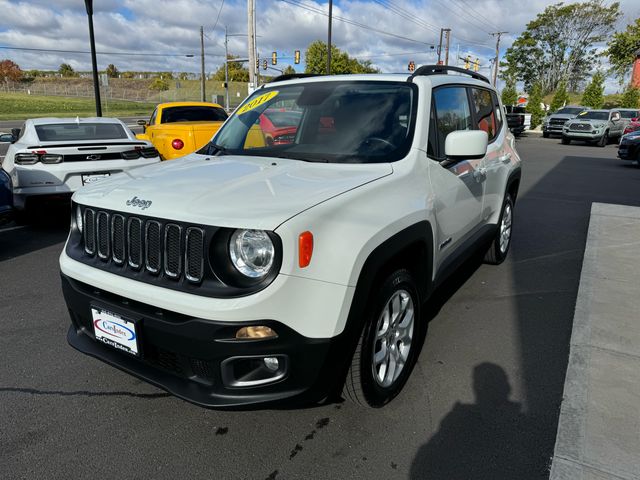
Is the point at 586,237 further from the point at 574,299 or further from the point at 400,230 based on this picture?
the point at 400,230

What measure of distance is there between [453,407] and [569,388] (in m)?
0.72

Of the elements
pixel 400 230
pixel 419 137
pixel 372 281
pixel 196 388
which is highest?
pixel 419 137

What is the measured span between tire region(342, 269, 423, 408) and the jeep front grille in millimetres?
893

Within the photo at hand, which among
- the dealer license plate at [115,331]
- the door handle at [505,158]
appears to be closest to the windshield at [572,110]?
the door handle at [505,158]

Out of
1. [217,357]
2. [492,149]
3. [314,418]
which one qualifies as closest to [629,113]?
[492,149]

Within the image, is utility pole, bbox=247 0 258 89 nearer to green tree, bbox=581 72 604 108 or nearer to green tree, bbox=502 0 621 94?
green tree, bbox=581 72 604 108

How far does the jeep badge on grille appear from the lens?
2.40 meters

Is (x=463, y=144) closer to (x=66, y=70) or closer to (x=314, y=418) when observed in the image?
(x=314, y=418)

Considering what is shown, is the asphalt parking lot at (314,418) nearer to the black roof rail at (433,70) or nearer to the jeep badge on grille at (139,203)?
the jeep badge on grille at (139,203)

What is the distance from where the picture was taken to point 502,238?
213 inches

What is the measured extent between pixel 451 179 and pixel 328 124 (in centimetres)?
92

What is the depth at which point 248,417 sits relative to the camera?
280 cm

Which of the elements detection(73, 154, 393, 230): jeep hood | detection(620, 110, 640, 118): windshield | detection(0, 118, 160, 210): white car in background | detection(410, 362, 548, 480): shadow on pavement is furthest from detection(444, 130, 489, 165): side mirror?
detection(620, 110, 640, 118): windshield

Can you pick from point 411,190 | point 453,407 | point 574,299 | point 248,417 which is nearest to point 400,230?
point 411,190
